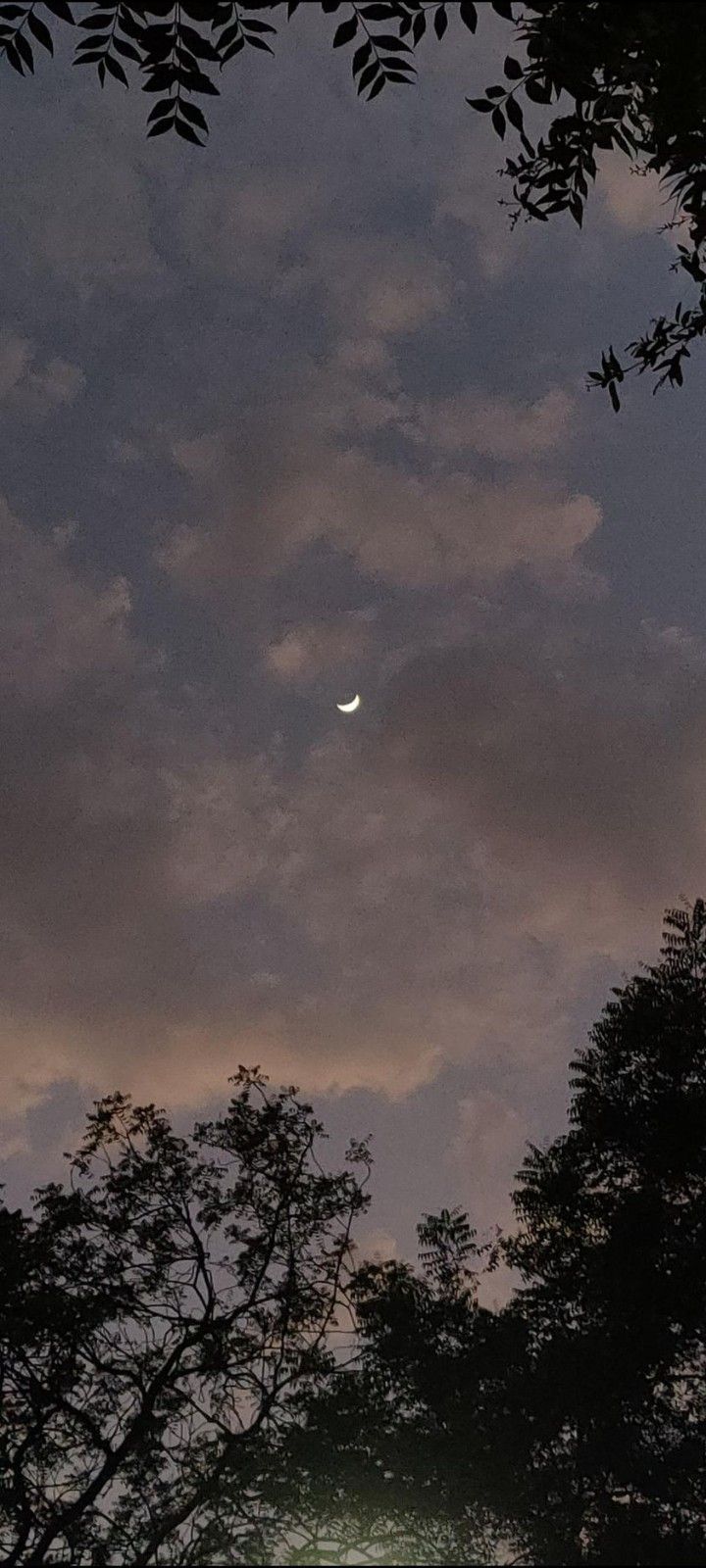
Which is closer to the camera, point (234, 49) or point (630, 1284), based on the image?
point (234, 49)

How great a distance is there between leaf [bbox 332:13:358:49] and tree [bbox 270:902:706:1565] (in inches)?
619

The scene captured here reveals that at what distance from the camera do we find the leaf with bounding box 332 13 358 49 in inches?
217

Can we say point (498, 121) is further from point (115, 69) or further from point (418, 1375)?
point (418, 1375)

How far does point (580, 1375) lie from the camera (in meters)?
16.7

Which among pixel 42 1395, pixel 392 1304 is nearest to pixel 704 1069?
pixel 392 1304

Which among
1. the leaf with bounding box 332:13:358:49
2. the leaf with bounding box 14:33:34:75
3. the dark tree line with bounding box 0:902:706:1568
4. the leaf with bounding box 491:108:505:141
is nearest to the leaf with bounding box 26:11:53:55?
the leaf with bounding box 14:33:34:75

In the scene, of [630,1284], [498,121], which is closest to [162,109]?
[498,121]

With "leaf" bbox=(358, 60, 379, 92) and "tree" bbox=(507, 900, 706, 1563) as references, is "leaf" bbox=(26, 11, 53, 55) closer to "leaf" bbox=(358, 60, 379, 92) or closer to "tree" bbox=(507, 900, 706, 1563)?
"leaf" bbox=(358, 60, 379, 92)

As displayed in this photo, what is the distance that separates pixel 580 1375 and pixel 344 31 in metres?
18.2

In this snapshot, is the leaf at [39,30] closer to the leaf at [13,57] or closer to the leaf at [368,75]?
the leaf at [13,57]

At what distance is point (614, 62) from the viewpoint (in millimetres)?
6129

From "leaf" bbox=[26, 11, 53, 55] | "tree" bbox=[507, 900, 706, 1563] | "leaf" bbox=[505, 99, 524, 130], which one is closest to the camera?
"leaf" bbox=[26, 11, 53, 55]

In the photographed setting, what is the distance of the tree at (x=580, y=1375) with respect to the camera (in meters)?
16.4

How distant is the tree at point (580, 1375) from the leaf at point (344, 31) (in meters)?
15.7
